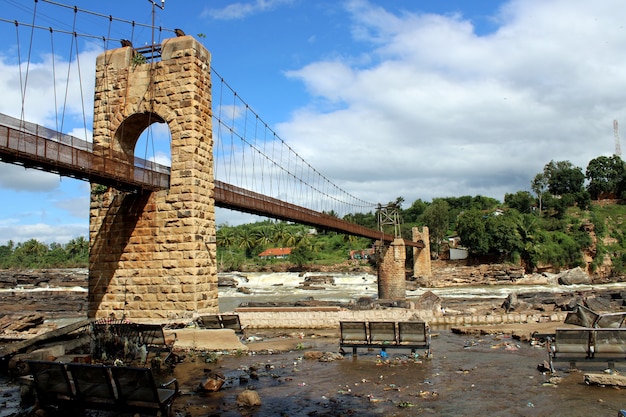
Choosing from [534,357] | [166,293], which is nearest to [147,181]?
[166,293]

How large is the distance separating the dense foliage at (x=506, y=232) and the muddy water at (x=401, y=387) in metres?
27.6

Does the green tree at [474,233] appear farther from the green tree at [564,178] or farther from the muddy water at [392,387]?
the muddy water at [392,387]

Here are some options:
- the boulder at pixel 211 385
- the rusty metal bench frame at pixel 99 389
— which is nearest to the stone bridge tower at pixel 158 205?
the boulder at pixel 211 385

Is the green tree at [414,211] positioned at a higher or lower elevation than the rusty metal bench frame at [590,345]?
higher

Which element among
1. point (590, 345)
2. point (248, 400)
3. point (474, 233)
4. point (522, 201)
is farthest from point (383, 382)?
point (522, 201)

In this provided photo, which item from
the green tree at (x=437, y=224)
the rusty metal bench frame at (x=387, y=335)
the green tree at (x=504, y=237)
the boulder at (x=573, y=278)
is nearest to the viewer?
the rusty metal bench frame at (x=387, y=335)

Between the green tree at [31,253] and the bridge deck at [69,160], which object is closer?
the bridge deck at [69,160]

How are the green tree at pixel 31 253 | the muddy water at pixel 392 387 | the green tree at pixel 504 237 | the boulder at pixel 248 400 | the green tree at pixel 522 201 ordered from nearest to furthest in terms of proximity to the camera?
1. the muddy water at pixel 392 387
2. the boulder at pixel 248 400
3. the green tree at pixel 504 237
4. the green tree at pixel 522 201
5. the green tree at pixel 31 253

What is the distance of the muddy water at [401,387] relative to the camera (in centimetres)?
605

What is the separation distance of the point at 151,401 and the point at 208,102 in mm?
9025

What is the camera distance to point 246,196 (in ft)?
62.6

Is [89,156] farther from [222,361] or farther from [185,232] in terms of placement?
[222,361]

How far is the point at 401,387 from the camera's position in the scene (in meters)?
7.13

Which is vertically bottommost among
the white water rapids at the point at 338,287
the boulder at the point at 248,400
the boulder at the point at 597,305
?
the white water rapids at the point at 338,287
